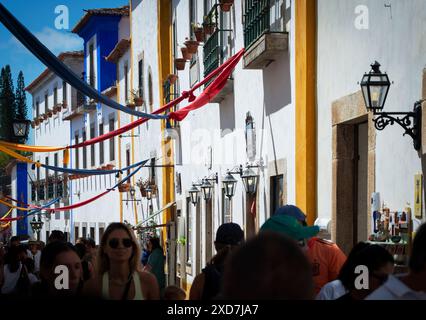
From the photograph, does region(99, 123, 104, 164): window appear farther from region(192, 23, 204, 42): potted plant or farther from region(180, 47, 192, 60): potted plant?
region(192, 23, 204, 42): potted plant

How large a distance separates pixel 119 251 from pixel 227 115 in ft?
39.3

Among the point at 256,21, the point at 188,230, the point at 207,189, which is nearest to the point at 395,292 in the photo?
the point at 256,21

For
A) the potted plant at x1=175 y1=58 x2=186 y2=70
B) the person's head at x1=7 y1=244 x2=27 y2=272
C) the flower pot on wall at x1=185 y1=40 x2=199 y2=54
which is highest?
the flower pot on wall at x1=185 y1=40 x2=199 y2=54

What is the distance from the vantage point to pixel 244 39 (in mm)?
15156

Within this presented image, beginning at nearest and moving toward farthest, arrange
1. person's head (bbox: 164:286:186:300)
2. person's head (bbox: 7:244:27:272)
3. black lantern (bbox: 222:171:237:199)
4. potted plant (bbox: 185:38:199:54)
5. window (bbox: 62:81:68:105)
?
1. person's head (bbox: 164:286:186:300)
2. person's head (bbox: 7:244:27:272)
3. black lantern (bbox: 222:171:237:199)
4. potted plant (bbox: 185:38:199:54)
5. window (bbox: 62:81:68:105)

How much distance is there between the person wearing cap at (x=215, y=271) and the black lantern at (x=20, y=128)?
422 inches

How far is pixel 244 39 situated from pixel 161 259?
353cm

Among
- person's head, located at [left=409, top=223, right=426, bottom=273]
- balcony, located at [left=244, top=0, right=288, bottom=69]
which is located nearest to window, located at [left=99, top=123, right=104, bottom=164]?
balcony, located at [left=244, top=0, right=288, bottom=69]

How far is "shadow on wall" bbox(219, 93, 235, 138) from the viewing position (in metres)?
17.3

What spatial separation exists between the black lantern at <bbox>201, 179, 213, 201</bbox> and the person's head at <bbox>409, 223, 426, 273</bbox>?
15.4 metres

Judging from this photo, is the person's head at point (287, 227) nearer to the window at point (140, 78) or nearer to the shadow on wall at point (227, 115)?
the shadow on wall at point (227, 115)

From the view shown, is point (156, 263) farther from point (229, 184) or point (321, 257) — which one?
point (321, 257)

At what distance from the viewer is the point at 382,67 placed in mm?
9258

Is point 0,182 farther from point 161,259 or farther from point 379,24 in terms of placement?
point 379,24
